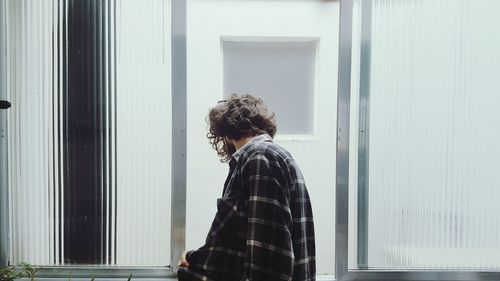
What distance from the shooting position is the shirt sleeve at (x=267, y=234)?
89cm

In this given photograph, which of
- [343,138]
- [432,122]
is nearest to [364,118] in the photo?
[343,138]

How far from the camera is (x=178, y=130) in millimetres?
1420

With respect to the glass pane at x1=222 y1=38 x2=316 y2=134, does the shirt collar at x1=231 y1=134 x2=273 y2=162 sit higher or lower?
lower

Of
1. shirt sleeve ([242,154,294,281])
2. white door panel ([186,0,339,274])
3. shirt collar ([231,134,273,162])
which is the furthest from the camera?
white door panel ([186,0,339,274])

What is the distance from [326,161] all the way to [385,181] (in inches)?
35.0

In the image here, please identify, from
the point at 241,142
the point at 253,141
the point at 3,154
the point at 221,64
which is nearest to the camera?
the point at 253,141

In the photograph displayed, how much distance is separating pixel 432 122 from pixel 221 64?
4.51ft

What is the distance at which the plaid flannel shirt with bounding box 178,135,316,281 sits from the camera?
89cm

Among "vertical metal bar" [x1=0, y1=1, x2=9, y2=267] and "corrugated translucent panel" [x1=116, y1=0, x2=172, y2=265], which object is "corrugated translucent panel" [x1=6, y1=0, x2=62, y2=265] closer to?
"vertical metal bar" [x1=0, y1=1, x2=9, y2=267]

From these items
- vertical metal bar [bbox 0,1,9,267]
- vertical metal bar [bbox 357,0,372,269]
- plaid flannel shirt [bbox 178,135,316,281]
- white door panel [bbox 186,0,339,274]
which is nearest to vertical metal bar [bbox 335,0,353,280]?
vertical metal bar [bbox 357,0,372,269]

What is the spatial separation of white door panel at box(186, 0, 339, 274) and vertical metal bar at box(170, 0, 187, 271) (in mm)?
643

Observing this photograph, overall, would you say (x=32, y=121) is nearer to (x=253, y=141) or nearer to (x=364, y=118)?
(x=253, y=141)

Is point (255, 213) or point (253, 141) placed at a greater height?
point (253, 141)

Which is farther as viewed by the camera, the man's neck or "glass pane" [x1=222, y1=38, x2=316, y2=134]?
"glass pane" [x1=222, y1=38, x2=316, y2=134]
